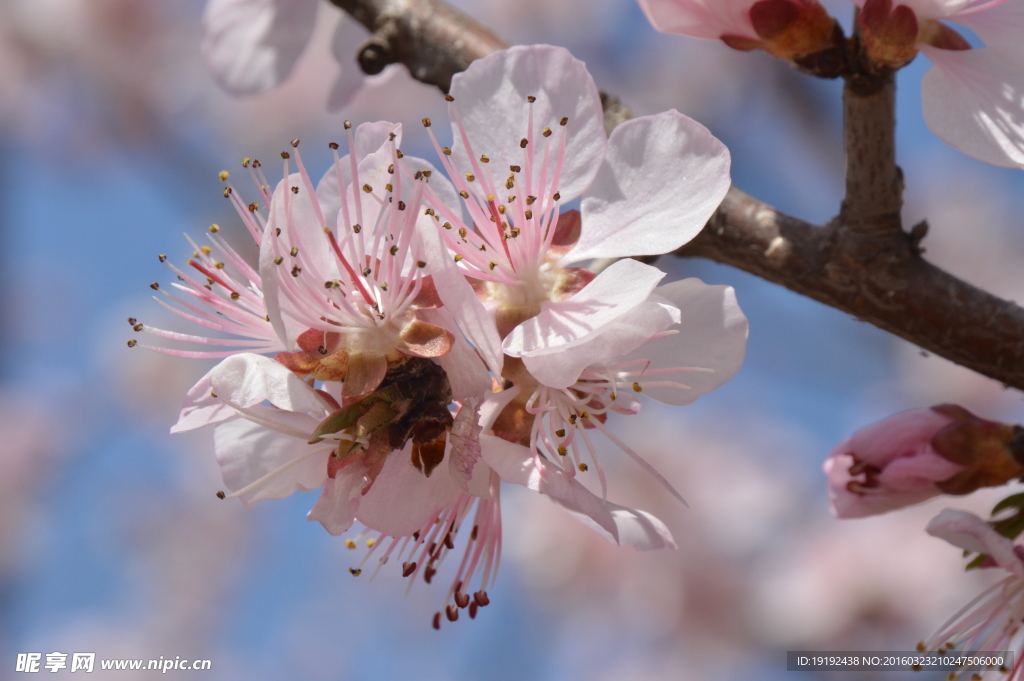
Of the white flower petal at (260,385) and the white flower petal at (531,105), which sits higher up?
the white flower petal at (531,105)

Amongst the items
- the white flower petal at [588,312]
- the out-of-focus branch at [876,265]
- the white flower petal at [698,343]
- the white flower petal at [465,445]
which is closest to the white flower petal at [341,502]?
the white flower petal at [465,445]

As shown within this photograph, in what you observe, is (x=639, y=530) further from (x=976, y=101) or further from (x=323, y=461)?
(x=976, y=101)

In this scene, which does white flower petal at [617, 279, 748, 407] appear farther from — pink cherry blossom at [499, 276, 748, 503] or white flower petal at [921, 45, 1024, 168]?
white flower petal at [921, 45, 1024, 168]

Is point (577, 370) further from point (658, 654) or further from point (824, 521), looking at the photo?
point (658, 654)

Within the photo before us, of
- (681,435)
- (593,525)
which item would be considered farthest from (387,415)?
(681,435)

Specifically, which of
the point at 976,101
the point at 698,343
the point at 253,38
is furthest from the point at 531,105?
the point at 253,38

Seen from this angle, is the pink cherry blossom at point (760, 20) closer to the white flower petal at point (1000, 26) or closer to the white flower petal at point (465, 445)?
the white flower petal at point (1000, 26)
